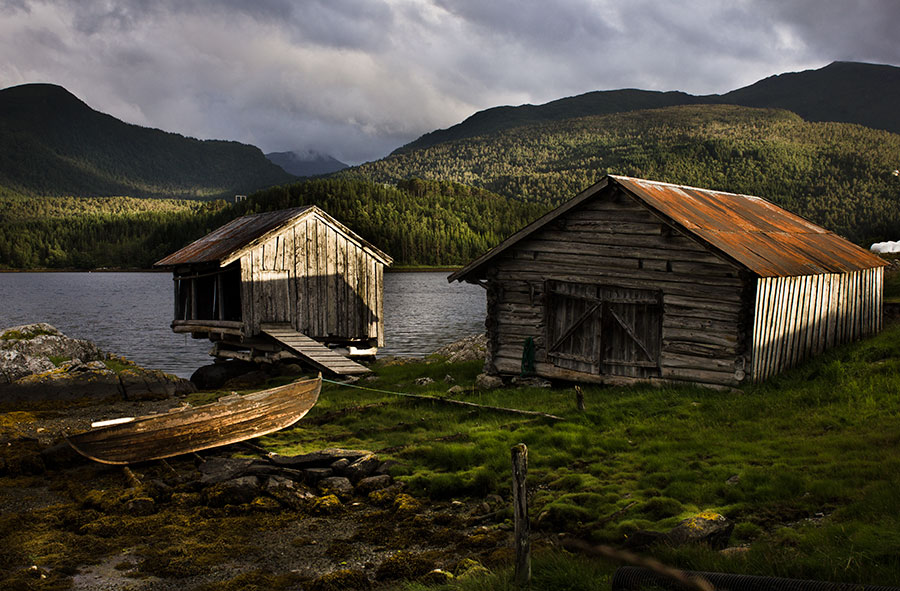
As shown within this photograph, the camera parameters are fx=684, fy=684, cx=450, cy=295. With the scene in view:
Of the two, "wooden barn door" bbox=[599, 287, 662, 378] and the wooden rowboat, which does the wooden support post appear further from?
"wooden barn door" bbox=[599, 287, 662, 378]

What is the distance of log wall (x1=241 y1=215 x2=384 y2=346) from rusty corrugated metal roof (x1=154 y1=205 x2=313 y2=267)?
0.49 meters

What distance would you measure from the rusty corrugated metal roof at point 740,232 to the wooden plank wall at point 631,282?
1.30ft

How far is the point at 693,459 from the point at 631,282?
6800 mm

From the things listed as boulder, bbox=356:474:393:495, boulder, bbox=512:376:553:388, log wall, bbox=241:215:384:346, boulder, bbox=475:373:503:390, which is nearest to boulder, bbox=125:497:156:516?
boulder, bbox=356:474:393:495

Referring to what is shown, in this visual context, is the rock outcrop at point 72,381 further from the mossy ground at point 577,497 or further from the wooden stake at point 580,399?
the wooden stake at point 580,399

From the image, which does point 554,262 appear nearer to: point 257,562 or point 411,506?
point 411,506

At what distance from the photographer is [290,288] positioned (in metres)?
26.3

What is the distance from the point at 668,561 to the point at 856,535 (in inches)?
74.0

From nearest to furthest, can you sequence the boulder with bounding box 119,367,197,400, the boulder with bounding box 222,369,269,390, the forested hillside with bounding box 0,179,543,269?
the boulder with bounding box 119,367,197,400 → the boulder with bounding box 222,369,269,390 → the forested hillside with bounding box 0,179,543,269

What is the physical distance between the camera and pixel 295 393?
52.9 feet

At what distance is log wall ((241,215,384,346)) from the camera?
25406 millimetres

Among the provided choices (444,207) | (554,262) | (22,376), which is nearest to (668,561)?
(554,262)

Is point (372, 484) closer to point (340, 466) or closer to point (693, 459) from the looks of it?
point (340, 466)

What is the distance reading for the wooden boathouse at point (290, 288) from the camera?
987 inches
